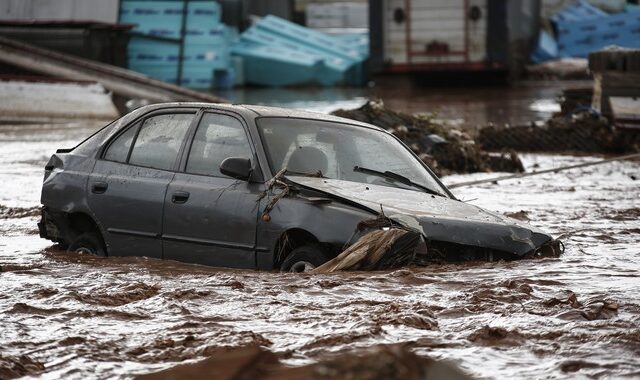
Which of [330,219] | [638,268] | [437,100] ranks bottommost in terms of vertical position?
[437,100]

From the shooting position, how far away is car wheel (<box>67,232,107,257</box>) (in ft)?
27.8

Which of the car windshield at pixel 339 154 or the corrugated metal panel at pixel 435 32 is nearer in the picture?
the car windshield at pixel 339 154

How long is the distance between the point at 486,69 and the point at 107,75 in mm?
12766

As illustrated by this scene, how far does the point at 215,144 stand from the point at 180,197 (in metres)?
0.45

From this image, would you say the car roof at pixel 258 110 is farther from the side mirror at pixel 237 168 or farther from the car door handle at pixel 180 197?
the car door handle at pixel 180 197

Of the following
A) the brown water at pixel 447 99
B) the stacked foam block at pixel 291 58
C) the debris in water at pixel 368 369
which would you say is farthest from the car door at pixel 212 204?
the stacked foam block at pixel 291 58

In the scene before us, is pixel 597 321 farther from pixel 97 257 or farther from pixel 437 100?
pixel 437 100

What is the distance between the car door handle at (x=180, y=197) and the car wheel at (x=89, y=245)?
30.3 inches

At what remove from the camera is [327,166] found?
803cm

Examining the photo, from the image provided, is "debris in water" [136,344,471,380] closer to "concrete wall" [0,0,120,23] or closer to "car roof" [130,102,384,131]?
"car roof" [130,102,384,131]

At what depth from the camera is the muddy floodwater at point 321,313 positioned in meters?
5.25

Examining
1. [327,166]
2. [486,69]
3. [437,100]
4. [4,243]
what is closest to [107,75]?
[437,100]

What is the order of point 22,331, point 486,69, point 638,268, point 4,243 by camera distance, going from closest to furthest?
point 22,331 < point 638,268 < point 4,243 < point 486,69

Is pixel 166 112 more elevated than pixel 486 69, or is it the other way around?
pixel 166 112
